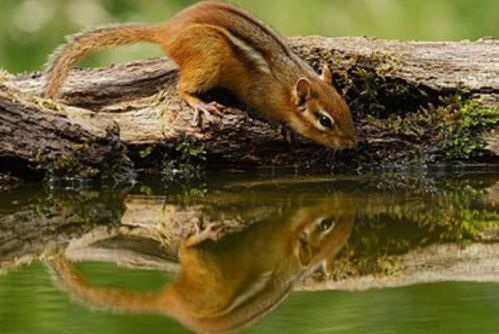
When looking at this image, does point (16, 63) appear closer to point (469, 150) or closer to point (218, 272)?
point (469, 150)

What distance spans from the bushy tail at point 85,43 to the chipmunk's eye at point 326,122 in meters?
0.78

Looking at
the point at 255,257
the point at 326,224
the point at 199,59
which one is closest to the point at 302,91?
the point at 199,59

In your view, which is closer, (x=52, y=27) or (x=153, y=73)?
(x=153, y=73)

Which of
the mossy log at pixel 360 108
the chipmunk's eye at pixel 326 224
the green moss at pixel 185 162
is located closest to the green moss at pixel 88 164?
the mossy log at pixel 360 108

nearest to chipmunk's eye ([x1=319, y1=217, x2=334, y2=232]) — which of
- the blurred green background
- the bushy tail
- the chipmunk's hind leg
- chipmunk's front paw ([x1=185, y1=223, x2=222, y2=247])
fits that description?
chipmunk's front paw ([x1=185, y1=223, x2=222, y2=247])

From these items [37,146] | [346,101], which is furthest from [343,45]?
[37,146]

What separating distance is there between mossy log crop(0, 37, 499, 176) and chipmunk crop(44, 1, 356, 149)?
0.29ft

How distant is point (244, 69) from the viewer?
553 cm

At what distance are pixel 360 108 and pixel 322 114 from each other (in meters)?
0.23

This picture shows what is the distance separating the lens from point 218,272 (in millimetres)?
3207

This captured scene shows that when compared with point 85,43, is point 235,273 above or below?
below

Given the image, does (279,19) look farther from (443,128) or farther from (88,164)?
(88,164)

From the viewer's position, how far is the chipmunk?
538cm

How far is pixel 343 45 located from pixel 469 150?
2.25 feet
